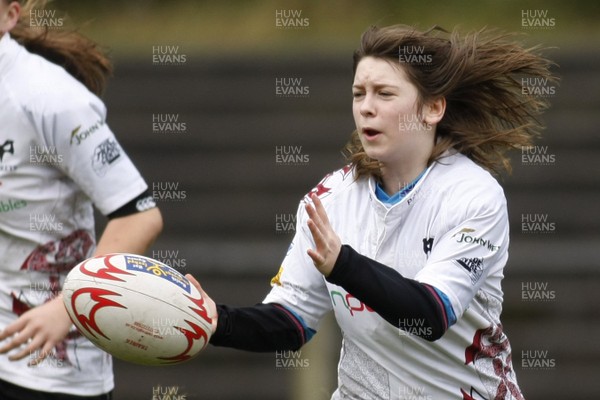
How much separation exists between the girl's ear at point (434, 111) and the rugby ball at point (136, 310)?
1.00 meters

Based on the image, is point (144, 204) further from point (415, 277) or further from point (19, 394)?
point (415, 277)

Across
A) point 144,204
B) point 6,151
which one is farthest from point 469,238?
point 6,151

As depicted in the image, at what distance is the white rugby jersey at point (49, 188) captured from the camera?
481 centimetres

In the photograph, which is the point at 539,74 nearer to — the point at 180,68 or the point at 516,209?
the point at 516,209

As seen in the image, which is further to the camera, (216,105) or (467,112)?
(216,105)

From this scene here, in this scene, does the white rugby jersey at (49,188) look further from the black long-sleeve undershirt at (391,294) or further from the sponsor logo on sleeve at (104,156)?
the black long-sleeve undershirt at (391,294)

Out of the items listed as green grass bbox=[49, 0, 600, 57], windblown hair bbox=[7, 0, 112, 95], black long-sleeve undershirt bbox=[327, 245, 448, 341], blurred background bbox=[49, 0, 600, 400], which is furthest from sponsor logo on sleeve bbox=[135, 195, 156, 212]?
green grass bbox=[49, 0, 600, 57]

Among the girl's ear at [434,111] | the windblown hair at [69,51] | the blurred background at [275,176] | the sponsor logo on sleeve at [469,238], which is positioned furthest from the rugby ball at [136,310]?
the blurred background at [275,176]

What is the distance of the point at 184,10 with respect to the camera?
11875 mm

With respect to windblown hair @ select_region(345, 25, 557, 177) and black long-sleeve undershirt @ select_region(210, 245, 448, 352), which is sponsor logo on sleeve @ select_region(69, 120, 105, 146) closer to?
windblown hair @ select_region(345, 25, 557, 177)

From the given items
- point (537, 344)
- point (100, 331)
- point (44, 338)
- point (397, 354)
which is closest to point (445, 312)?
point (397, 354)

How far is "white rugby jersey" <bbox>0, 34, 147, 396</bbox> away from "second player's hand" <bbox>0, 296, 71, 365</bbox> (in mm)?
189

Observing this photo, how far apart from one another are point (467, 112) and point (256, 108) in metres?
5.74

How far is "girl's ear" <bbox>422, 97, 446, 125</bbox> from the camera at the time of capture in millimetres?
4348
